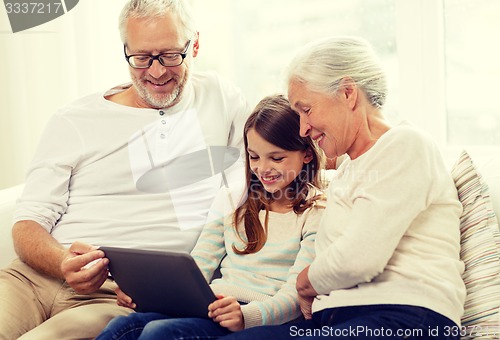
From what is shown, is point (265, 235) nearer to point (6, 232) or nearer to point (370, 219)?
point (370, 219)

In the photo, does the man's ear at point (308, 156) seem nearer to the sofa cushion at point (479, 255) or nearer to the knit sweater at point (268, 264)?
the knit sweater at point (268, 264)

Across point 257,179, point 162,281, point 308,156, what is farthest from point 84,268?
point 308,156

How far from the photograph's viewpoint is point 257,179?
194 cm

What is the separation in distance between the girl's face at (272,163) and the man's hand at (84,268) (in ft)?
1.43

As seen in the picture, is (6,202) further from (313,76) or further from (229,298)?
(313,76)

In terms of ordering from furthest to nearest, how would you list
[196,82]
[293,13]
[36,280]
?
[293,13], [196,82], [36,280]

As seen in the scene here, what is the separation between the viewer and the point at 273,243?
72.7 inches

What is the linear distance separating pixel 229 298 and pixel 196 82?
0.81 metres

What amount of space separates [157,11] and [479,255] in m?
1.08

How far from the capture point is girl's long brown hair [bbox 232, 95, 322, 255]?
183cm

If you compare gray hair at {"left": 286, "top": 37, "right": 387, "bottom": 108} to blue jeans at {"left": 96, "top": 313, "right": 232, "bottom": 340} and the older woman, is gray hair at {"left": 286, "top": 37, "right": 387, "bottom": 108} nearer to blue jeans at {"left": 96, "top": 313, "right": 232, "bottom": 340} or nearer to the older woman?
the older woman

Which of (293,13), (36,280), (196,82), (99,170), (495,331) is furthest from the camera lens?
(293,13)

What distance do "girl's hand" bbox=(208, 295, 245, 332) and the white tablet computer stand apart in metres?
0.02

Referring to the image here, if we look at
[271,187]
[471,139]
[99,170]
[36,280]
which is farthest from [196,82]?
[471,139]
